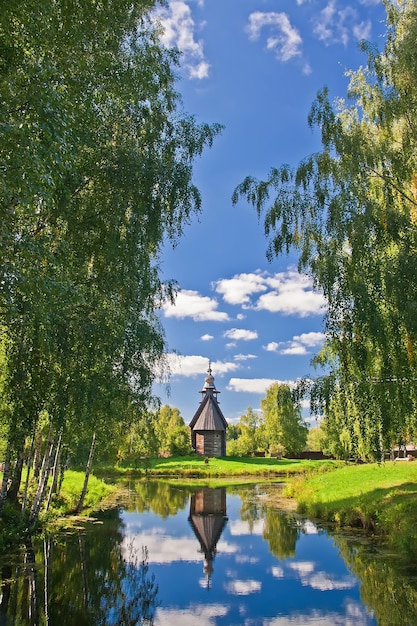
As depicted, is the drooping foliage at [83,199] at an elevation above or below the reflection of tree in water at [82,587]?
above

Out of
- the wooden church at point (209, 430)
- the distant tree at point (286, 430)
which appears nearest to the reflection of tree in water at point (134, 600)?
the distant tree at point (286, 430)

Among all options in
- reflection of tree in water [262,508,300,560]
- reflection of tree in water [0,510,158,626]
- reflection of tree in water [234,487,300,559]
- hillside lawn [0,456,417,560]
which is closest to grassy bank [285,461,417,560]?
hillside lawn [0,456,417,560]

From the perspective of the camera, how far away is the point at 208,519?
80.5 ft

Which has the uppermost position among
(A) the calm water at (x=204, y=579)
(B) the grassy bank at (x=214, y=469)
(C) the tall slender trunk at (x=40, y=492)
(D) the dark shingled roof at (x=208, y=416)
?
(D) the dark shingled roof at (x=208, y=416)

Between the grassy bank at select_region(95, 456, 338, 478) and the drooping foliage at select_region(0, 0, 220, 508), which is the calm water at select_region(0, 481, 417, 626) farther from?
the grassy bank at select_region(95, 456, 338, 478)

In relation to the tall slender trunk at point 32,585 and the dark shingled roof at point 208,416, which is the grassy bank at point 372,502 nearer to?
the tall slender trunk at point 32,585

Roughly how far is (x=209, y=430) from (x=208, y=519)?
43891 millimetres

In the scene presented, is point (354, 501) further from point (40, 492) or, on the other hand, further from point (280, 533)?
point (40, 492)

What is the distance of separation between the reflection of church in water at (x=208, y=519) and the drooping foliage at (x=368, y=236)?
22.6 ft

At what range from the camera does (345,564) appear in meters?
14.8

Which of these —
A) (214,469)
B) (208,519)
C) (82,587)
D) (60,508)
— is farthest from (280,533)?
(214,469)

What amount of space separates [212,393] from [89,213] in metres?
67.5

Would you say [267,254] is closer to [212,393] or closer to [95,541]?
[95,541]

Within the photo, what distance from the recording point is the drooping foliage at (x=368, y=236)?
11.5 metres
